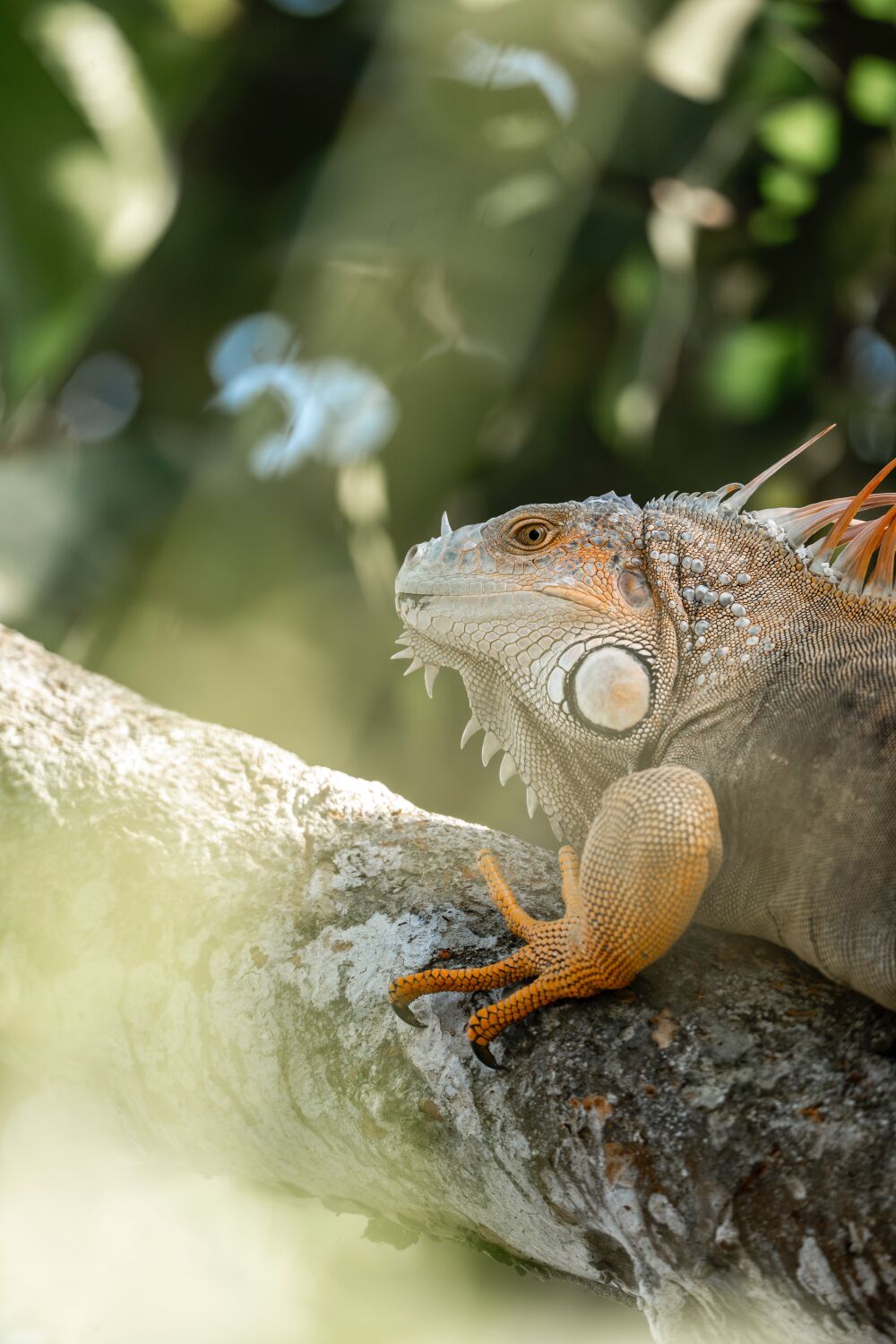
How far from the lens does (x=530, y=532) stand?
229cm

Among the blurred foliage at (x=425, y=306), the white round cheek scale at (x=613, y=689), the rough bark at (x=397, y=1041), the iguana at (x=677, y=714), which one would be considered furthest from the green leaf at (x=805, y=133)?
the rough bark at (x=397, y=1041)

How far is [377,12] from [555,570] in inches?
155

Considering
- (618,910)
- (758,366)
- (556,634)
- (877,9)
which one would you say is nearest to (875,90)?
(877,9)

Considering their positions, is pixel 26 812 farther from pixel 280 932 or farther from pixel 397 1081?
A: pixel 397 1081

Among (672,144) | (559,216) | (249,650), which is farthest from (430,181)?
(249,650)

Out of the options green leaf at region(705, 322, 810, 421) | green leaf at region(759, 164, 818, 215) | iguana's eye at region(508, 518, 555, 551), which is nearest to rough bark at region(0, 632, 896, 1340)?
iguana's eye at region(508, 518, 555, 551)

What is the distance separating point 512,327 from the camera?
16.7 ft

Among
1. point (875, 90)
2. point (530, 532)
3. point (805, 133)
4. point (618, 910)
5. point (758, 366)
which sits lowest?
point (618, 910)

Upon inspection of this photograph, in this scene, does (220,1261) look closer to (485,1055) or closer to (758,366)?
(485,1055)

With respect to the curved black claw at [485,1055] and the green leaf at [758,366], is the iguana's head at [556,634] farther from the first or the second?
the green leaf at [758,366]

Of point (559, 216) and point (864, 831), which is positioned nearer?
point (864, 831)

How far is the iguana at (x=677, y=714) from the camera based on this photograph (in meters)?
1.75

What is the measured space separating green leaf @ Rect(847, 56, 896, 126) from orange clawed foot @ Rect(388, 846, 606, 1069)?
4943 millimetres

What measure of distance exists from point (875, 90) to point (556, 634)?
4596mm
